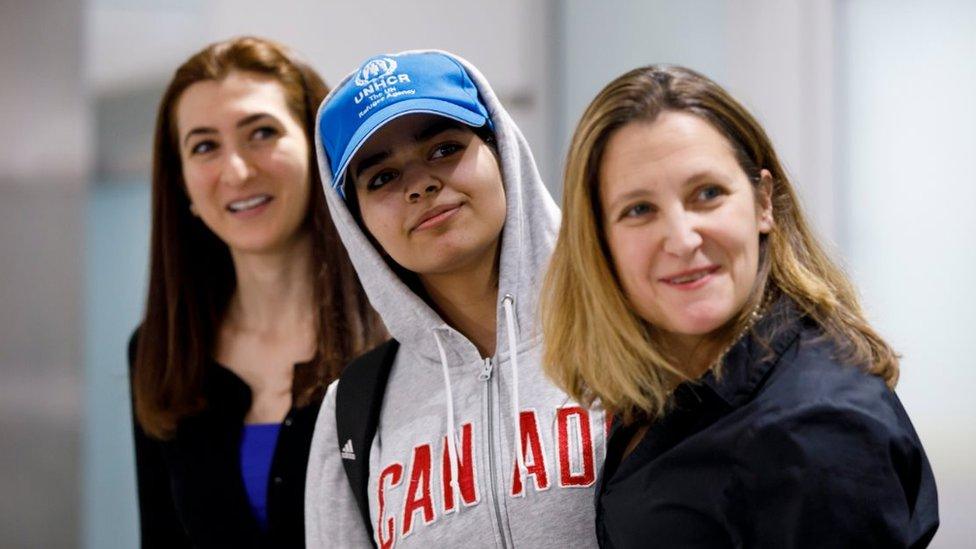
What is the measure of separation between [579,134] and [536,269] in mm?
362

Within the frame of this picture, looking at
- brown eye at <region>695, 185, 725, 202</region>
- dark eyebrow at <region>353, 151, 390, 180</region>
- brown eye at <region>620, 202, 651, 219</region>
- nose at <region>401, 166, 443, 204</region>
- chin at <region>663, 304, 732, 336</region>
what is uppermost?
dark eyebrow at <region>353, 151, 390, 180</region>

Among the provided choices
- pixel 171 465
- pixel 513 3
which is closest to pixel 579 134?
pixel 171 465

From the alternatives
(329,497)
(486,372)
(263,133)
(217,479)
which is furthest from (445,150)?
(217,479)

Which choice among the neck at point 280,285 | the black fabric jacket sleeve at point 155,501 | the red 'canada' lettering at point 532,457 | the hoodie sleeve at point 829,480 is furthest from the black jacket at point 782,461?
the black fabric jacket sleeve at point 155,501

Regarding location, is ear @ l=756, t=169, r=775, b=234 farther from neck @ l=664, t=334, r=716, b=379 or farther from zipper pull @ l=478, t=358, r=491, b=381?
zipper pull @ l=478, t=358, r=491, b=381

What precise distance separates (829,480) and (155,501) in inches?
61.1

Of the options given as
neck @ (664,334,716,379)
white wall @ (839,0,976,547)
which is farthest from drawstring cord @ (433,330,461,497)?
white wall @ (839,0,976,547)

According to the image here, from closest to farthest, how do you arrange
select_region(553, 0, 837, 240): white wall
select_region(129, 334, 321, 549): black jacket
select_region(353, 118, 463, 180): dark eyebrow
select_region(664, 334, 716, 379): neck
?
select_region(664, 334, 716, 379): neck < select_region(353, 118, 463, 180): dark eyebrow < select_region(129, 334, 321, 549): black jacket < select_region(553, 0, 837, 240): white wall

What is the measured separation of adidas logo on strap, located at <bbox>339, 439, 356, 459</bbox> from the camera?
5.34ft

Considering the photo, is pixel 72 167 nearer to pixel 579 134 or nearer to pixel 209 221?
pixel 209 221

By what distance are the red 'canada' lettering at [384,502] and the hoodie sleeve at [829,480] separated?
0.59 meters

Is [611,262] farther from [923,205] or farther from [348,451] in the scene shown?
[923,205]

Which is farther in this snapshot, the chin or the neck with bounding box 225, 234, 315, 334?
the neck with bounding box 225, 234, 315, 334

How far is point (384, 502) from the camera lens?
156cm
